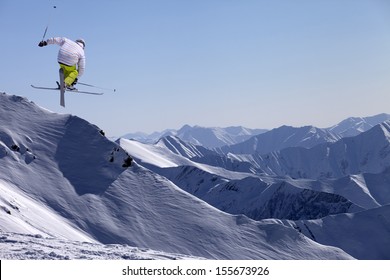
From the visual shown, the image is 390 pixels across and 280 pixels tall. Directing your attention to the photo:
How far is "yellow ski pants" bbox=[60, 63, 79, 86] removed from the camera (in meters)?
25.1

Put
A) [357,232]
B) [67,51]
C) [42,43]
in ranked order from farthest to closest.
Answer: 1. [357,232]
2. [42,43]
3. [67,51]

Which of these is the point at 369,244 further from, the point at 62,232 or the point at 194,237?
the point at 62,232

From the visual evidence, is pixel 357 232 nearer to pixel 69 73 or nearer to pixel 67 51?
pixel 69 73

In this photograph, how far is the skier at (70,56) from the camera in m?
24.5

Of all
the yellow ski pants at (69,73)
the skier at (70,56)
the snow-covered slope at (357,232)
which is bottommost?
the snow-covered slope at (357,232)

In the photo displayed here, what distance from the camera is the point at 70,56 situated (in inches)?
963

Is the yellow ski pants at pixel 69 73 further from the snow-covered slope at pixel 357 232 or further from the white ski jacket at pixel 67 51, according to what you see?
the snow-covered slope at pixel 357 232

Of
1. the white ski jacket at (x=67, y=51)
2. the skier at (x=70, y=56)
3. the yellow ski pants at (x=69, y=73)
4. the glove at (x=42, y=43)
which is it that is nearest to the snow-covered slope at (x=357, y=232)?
the yellow ski pants at (x=69, y=73)

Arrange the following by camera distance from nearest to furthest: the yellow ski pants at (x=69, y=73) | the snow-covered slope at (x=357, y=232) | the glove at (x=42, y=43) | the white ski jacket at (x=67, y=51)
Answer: the white ski jacket at (x=67, y=51) → the glove at (x=42, y=43) → the yellow ski pants at (x=69, y=73) → the snow-covered slope at (x=357, y=232)

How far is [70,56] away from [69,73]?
121 cm

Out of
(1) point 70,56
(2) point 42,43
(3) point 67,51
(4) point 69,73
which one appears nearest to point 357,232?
Answer: (4) point 69,73

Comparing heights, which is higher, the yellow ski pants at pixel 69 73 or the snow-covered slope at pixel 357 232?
the yellow ski pants at pixel 69 73
